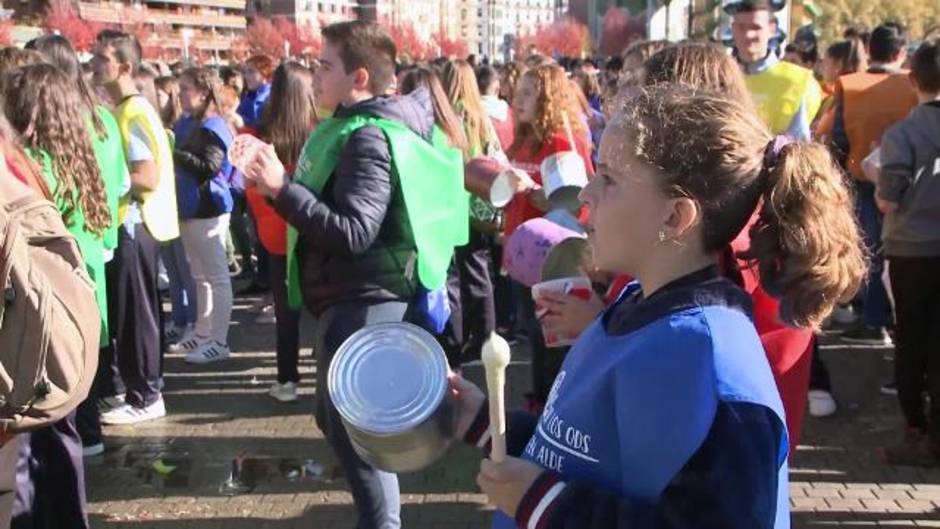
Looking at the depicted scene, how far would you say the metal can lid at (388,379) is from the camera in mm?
2072

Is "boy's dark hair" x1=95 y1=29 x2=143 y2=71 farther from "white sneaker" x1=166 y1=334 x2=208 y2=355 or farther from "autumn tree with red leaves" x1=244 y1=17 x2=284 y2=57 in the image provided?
"autumn tree with red leaves" x1=244 y1=17 x2=284 y2=57

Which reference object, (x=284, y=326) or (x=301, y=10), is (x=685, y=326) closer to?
(x=284, y=326)

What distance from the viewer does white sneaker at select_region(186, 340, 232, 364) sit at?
6817 mm

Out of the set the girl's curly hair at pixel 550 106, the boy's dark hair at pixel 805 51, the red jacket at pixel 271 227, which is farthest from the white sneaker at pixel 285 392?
the boy's dark hair at pixel 805 51

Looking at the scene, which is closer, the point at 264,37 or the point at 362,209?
the point at 362,209

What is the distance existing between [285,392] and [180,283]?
1839 mm

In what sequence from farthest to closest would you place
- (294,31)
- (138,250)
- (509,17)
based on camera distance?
(509,17) < (294,31) < (138,250)

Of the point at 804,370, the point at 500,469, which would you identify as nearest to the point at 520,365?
the point at 804,370

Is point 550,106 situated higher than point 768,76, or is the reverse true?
point 768,76

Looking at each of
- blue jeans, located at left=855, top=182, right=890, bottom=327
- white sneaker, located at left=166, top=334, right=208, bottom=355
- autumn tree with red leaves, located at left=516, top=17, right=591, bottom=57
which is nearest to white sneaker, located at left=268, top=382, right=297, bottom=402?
white sneaker, located at left=166, top=334, right=208, bottom=355

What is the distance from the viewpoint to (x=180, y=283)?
7371 mm

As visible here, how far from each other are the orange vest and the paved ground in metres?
1.56

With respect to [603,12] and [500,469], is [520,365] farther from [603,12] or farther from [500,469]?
[603,12]

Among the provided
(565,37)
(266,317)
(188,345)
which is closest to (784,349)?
Answer: (188,345)
